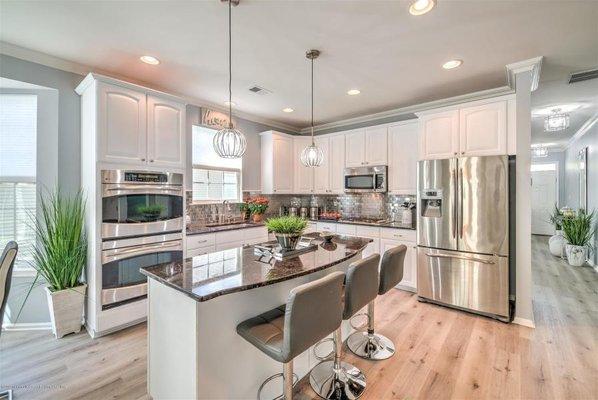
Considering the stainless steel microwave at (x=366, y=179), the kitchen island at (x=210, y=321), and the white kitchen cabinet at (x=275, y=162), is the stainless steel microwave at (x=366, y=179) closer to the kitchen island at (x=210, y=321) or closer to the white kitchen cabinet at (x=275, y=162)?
the white kitchen cabinet at (x=275, y=162)

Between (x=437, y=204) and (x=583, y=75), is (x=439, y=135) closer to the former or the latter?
(x=437, y=204)

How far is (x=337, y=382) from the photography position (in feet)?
6.57

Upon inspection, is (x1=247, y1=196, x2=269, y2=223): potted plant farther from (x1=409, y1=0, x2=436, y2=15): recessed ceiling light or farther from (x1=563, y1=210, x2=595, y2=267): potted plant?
(x1=563, y1=210, x2=595, y2=267): potted plant

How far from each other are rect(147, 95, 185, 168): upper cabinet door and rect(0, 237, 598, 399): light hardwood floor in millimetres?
1859

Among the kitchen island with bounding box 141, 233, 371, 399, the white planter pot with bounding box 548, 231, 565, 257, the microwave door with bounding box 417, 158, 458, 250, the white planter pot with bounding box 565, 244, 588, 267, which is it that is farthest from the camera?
the white planter pot with bounding box 548, 231, 565, 257

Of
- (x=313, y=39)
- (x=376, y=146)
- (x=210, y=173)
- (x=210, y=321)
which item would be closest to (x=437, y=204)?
(x=376, y=146)

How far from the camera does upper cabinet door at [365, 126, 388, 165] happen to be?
14.5 feet

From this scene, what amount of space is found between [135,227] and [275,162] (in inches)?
103

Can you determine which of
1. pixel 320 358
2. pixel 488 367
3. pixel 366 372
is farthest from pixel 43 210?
pixel 488 367

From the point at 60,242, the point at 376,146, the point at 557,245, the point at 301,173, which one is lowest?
the point at 557,245

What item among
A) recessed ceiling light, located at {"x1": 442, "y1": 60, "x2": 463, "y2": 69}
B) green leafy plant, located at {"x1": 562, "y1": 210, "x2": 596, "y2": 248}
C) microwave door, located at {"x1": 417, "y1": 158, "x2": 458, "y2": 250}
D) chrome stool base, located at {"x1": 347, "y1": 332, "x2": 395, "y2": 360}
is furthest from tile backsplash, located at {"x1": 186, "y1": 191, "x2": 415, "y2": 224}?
green leafy plant, located at {"x1": 562, "y1": 210, "x2": 596, "y2": 248}

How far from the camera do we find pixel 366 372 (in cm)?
223

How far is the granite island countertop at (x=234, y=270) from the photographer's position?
1479 mm

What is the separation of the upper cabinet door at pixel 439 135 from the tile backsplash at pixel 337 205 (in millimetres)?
963
